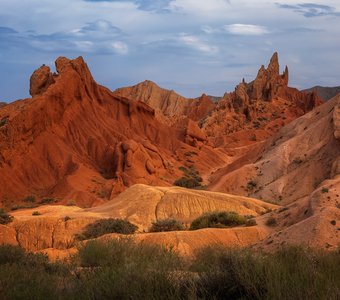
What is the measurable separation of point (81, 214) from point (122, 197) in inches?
146

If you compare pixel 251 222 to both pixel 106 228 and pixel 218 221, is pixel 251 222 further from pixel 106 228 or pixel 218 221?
pixel 106 228

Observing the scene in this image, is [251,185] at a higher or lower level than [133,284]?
lower

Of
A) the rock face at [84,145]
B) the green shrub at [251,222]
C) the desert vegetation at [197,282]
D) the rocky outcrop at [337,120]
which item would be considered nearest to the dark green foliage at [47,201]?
the rock face at [84,145]

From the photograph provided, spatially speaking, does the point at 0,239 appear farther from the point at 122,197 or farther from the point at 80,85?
the point at 80,85

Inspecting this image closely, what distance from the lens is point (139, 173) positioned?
2035 inches

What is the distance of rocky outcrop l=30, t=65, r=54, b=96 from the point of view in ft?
186

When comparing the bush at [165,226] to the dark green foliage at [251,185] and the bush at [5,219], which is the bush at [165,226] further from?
the dark green foliage at [251,185]

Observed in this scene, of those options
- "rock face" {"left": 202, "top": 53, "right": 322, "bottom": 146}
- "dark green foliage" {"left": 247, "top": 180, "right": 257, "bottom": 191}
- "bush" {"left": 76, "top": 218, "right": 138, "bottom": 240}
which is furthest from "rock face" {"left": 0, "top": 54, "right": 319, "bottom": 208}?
"bush" {"left": 76, "top": 218, "right": 138, "bottom": 240}

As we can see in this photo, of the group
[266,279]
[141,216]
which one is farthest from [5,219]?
[266,279]

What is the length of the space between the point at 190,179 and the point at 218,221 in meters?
32.9

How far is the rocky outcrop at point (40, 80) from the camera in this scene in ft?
186

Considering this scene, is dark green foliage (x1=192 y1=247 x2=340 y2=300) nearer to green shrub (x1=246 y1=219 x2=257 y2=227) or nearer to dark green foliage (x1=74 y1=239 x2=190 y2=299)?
dark green foliage (x1=74 y1=239 x2=190 y2=299)

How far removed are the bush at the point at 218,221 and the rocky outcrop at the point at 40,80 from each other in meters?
35.7

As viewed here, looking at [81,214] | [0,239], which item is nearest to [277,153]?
[81,214]
